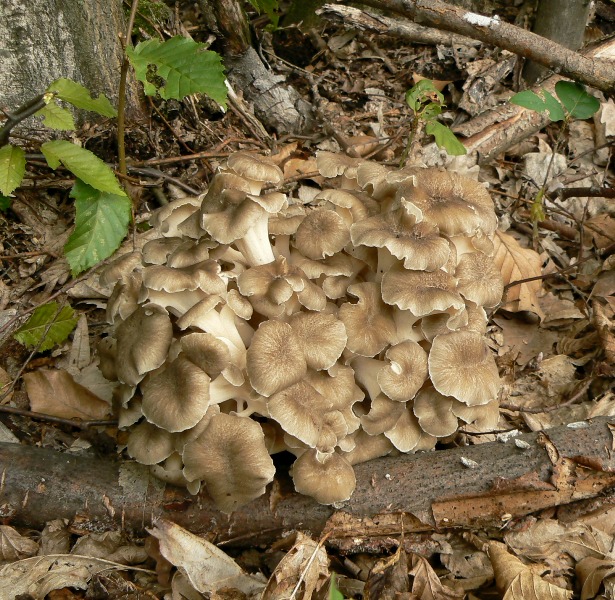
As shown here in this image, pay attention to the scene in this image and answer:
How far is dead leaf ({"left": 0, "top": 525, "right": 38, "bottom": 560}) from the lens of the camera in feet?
12.7

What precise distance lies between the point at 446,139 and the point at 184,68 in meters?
2.61

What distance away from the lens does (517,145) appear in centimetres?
779

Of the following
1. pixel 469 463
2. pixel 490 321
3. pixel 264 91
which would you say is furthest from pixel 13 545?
pixel 264 91

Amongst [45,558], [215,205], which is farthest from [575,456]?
[45,558]

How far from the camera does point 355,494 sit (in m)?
3.97

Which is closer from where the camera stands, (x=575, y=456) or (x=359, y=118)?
(x=575, y=456)

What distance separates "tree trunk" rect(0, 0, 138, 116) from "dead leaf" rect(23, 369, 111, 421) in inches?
110

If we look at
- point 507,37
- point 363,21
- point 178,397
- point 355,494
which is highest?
point 363,21

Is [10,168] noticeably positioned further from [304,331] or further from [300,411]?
[300,411]

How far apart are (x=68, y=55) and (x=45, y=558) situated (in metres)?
4.67

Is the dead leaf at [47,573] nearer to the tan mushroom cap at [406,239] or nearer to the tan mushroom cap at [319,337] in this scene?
the tan mushroom cap at [319,337]

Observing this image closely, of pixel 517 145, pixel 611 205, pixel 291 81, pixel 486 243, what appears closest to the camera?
pixel 486 243

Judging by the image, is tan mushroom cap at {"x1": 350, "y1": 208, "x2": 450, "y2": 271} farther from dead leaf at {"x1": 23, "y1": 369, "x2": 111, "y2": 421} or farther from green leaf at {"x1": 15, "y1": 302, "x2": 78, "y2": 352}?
green leaf at {"x1": 15, "y1": 302, "x2": 78, "y2": 352}

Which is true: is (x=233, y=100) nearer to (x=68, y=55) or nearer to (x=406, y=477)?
(x=68, y=55)
